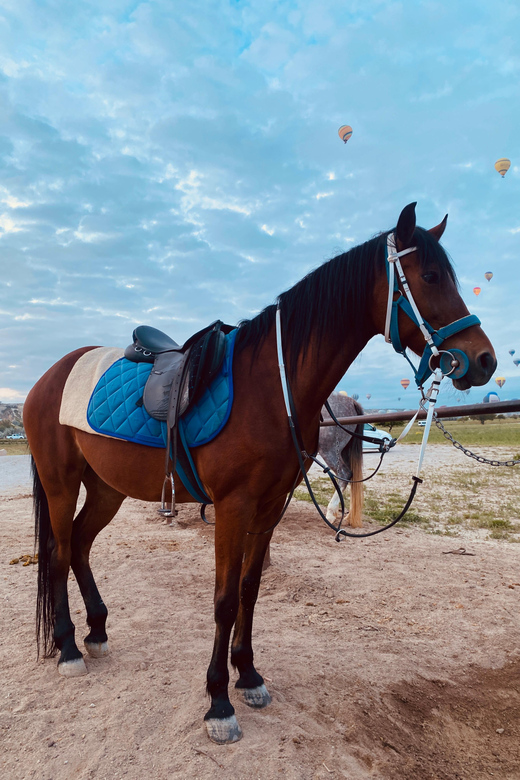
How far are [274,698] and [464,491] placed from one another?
8.40 metres

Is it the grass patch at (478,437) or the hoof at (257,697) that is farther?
the grass patch at (478,437)

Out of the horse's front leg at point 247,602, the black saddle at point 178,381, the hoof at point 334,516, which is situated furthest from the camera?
the hoof at point 334,516

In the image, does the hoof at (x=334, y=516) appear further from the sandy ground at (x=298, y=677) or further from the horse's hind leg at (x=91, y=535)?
the horse's hind leg at (x=91, y=535)

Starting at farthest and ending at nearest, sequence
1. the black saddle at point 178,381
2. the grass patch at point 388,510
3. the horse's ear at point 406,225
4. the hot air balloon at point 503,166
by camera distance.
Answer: the hot air balloon at point 503,166 < the grass patch at point 388,510 < the black saddle at point 178,381 < the horse's ear at point 406,225

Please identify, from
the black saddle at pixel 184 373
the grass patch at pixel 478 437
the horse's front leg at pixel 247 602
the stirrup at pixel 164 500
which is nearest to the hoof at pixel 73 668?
the horse's front leg at pixel 247 602

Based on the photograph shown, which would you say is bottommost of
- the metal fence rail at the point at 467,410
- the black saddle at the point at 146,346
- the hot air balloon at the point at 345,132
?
the metal fence rail at the point at 467,410

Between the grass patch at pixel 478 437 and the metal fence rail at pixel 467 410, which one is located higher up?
the metal fence rail at pixel 467 410

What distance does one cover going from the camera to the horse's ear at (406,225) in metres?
2.06

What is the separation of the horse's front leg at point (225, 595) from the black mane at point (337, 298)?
2.65ft

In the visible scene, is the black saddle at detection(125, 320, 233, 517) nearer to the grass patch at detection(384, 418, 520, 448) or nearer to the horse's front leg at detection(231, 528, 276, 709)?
the horse's front leg at detection(231, 528, 276, 709)

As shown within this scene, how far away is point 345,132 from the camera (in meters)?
18.5

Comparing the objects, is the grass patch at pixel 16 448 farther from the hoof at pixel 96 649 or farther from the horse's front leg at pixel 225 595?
the horse's front leg at pixel 225 595

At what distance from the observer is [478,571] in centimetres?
455

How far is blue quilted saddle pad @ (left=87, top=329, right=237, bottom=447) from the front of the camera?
2.31 m
